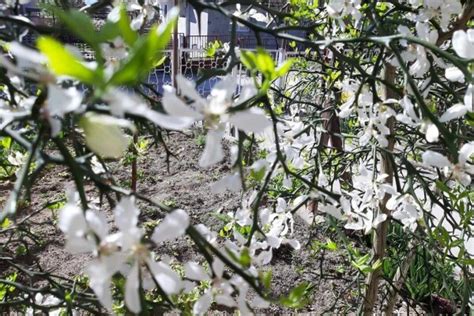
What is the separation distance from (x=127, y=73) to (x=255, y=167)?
32 cm

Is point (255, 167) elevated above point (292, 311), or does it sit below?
above

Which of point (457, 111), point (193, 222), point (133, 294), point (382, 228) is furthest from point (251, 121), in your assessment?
point (193, 222)

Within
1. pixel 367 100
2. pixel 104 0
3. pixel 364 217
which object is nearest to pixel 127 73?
pixel 104 0

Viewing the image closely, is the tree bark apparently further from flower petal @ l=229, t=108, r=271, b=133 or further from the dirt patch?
flower petal @ l=229, t=108, r=271, b=133

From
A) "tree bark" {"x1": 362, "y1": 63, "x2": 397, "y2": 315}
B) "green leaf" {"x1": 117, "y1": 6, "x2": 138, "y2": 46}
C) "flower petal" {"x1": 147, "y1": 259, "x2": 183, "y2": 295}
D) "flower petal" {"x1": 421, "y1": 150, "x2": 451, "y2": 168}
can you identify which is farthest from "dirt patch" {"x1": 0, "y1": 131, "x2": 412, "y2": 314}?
Result: "green leaf" {"x1": 117, "y1": 6, "x2": 138, "y2": 46}

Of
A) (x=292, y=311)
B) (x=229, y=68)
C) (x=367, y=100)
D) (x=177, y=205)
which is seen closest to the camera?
(x=229, y=68)

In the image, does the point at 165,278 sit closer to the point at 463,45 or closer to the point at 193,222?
the point at 463,45

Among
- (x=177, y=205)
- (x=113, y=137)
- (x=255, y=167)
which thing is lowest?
(x=177, y=205)

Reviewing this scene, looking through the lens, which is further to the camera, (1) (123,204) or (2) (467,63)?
(2) (467,63)

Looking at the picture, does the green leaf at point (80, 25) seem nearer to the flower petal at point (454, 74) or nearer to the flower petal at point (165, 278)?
the flower petal at point (165, 278)

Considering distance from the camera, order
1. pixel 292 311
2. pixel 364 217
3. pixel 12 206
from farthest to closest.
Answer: pixel 292 311 → pixel 364 217 → pixel 12 206

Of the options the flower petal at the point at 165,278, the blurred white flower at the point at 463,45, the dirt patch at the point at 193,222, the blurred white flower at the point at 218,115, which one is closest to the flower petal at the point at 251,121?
the blurred white flower at the point at 218,115

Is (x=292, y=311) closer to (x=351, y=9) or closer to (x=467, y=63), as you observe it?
(x=351, y=9)

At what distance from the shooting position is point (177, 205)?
2.95 m
